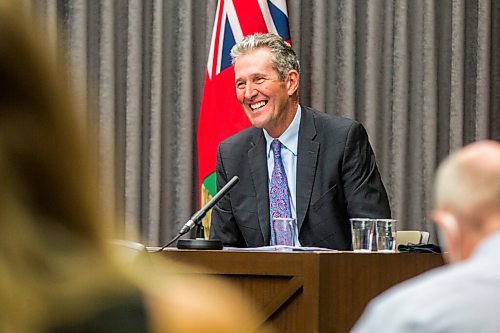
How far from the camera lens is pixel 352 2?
213 inches

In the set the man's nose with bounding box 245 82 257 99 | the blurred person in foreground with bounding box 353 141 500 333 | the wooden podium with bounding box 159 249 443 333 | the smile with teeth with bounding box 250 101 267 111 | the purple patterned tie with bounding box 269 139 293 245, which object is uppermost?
the man's nose with bounding box 245 82 257 99

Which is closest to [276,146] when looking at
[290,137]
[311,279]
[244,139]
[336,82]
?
[290,137]

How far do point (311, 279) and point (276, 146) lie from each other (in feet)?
4.22

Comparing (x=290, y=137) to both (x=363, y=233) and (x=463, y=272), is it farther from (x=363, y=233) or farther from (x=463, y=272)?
(x=463, y=272)

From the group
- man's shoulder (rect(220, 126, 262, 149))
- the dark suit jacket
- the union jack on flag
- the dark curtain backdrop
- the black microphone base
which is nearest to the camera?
the black microphone base

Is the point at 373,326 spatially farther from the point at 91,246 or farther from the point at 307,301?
the point at 307,301

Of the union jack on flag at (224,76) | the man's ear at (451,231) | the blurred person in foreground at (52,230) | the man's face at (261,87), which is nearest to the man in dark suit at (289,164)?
the man's face at (261,87)

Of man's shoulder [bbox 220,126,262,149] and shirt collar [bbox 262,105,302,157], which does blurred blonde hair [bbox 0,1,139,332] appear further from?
man's shoulder [bbox 220,126,262,149]

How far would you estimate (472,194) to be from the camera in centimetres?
133

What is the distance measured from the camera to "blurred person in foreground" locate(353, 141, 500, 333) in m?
1.15

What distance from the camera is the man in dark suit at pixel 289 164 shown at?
420cm

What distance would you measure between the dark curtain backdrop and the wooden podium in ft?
6.70

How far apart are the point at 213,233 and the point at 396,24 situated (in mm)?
1741

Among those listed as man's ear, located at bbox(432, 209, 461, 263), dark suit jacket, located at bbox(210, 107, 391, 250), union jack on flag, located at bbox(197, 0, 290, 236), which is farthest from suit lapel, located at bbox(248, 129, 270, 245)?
man's ear, located at bbox(432, 209, 461, 263)
